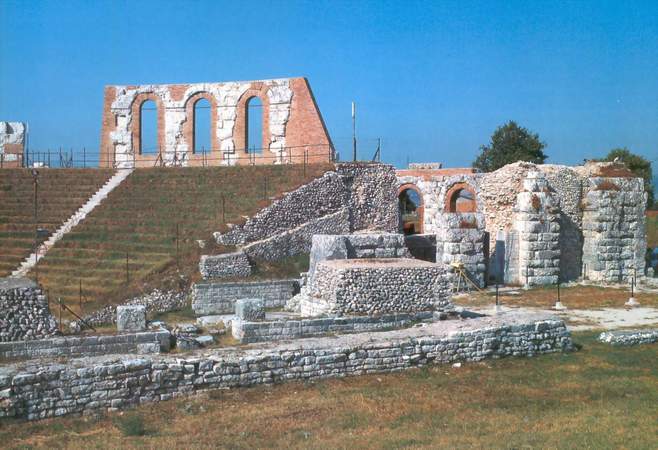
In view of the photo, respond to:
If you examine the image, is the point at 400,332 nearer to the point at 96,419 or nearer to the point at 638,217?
the point at 96,419

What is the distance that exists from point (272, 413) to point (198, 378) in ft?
4.63

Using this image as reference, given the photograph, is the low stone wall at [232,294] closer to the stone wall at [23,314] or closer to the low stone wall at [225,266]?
the low stone wall at [225,266]

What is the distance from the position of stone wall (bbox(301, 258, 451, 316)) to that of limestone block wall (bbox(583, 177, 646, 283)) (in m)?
12.3

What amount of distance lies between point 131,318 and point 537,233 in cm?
1483

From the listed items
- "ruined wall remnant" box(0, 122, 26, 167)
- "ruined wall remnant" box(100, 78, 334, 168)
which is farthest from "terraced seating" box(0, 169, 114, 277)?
"ruined wall remnant" box(100, 78, 334, 168)

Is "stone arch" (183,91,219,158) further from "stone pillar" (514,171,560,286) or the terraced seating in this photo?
→ "stone pillar" (514,171,560,286)

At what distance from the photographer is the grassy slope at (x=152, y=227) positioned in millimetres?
22156

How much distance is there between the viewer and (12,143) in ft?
119

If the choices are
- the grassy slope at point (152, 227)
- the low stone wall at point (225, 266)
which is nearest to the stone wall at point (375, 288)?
the low stone wall at point (225, 266)

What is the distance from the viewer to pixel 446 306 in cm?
1636

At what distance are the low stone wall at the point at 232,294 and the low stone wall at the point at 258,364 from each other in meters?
9.40

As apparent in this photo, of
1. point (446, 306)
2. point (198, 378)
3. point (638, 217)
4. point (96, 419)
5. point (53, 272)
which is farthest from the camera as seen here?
point (638, 217)

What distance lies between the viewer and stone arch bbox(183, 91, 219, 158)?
120 feet

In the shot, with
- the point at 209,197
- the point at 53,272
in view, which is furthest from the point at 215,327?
the point at 209,197
